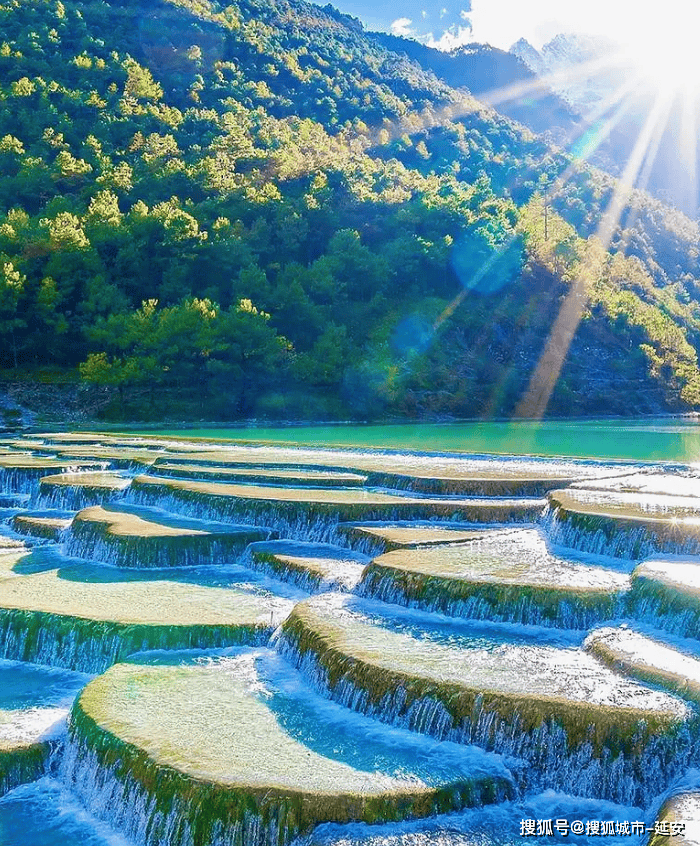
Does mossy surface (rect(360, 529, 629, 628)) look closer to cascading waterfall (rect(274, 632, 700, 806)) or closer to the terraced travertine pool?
the terraced travertine pool

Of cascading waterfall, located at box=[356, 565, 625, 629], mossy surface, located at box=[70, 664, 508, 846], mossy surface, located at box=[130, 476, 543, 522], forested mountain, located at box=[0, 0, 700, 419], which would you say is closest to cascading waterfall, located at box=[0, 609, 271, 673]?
mossy surface, located at box=[70, 664, 508, 846]

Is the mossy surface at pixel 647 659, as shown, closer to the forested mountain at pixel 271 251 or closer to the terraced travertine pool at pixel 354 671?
the terraced travertine pool at pixel 354 671

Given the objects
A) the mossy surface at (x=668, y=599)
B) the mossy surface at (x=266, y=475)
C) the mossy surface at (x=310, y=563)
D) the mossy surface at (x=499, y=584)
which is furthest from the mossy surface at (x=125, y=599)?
the mossy surface at (x=266, y=475)

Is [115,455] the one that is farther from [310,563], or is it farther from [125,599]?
[125,599]

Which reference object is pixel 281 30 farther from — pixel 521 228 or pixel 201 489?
pixel 201 489

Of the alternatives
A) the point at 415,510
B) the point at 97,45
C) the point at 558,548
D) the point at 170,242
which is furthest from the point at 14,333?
the point at 97,45

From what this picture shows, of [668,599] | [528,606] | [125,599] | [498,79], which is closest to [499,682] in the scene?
[528,606]
